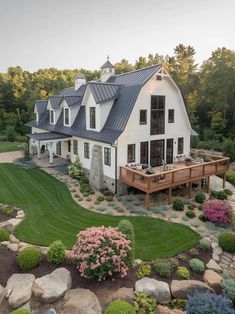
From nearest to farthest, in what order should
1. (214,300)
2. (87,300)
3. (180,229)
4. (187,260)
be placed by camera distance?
(214,300) → (87,300) → (187,260) → (180,229)

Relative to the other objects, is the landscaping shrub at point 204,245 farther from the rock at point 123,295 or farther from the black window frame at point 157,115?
the black window frame at point 157,115

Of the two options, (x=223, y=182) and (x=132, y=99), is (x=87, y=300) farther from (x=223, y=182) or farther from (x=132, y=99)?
(x=223, y=182)

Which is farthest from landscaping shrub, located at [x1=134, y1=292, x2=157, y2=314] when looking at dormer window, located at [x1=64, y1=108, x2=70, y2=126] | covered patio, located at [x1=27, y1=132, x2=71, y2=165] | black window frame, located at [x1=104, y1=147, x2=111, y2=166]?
dormer window, located at [x1=64, y1=108, x2=70, y2=126]

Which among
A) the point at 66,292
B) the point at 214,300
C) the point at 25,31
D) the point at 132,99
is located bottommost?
the point at 66,292

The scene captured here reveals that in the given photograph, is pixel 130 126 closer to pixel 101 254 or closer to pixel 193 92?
pixel 101 254

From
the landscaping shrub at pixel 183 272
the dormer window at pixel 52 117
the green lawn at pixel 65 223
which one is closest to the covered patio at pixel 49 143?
the dormer window at pixel 52 117

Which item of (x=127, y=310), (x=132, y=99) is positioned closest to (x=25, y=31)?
(x=132, y=99)
